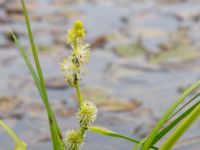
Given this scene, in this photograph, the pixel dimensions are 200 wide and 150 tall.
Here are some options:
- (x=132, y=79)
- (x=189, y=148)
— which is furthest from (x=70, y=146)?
(x=132, y=79)

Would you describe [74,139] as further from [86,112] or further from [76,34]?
[76,34]

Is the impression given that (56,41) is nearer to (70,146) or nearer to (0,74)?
(0,74)

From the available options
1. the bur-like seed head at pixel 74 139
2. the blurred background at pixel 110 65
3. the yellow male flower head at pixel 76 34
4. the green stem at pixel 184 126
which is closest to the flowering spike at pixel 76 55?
the yellow male flower head at pixel 76 34

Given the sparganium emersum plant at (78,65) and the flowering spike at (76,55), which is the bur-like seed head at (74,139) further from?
the flowering spike at (76,55)

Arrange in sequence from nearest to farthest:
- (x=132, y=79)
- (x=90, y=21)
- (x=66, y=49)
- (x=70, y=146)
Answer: (x=70, y=146) → (x=132, y=79) → (x=66, y=49) → (x=90, y=21)

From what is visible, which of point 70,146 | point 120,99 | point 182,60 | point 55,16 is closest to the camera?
point 70,146

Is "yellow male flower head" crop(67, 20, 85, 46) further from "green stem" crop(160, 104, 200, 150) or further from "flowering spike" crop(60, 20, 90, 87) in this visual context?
"green stem" crop(160, 104, 200, 150)

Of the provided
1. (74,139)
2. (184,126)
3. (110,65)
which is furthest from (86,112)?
(110,65)

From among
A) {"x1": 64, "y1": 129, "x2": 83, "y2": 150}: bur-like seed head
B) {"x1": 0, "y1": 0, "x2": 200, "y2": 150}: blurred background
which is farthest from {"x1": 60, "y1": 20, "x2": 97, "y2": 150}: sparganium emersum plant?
{"x1": 0, "y1": 0, "x2": 200, "y2": 150}: blurred background
